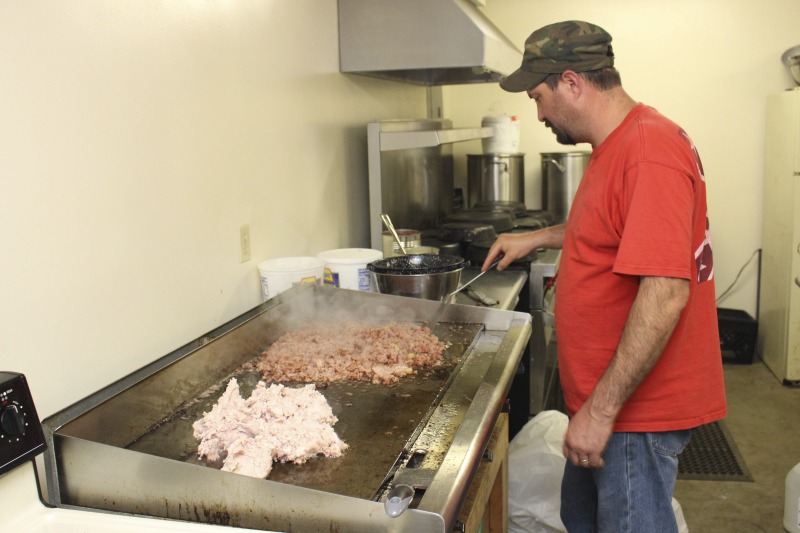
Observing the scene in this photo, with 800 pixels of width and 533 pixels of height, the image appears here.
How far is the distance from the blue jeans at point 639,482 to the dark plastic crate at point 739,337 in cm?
357

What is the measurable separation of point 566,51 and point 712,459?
8.77 ft

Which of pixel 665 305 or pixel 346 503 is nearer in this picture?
pixel 346 503

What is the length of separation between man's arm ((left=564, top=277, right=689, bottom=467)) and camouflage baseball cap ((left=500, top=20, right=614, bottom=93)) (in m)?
0.57

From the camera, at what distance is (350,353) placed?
1.96 meters

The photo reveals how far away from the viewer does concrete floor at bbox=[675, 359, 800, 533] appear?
312cm

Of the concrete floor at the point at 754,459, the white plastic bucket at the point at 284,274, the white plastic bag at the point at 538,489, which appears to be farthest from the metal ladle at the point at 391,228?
the concrete floor at the point at 754,459

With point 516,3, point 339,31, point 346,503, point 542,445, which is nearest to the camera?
point 346,503

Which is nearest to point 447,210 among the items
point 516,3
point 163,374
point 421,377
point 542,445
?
point 516,3

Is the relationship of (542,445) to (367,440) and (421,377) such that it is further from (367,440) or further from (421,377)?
(367,440)

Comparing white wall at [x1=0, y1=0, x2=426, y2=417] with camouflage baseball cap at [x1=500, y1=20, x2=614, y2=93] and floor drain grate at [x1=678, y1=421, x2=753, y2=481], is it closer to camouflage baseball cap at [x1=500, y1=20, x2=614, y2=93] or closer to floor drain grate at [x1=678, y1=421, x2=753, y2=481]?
camouflage baseball cap at [x1=500, y1=20, x2=614, y2=93]

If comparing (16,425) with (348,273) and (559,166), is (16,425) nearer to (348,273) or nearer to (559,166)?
(348,273)

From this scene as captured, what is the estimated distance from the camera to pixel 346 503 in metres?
1.15

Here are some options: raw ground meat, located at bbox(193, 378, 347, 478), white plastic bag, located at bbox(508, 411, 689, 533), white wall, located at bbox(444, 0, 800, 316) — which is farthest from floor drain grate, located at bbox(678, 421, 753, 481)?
raw ground meat, located at bbox(193, 378, 347, 478)

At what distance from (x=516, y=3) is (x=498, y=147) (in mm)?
1350
